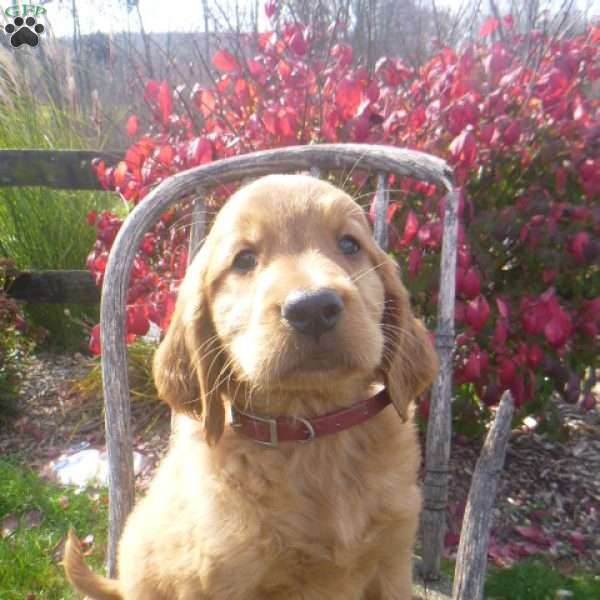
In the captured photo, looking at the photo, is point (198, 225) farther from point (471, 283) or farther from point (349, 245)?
point (471, 283)

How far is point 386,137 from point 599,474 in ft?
6.93

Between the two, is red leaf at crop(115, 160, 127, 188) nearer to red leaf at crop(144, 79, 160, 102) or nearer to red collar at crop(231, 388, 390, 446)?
red leaf at crop(144, 79, 160, 102)

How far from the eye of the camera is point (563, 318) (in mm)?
2521

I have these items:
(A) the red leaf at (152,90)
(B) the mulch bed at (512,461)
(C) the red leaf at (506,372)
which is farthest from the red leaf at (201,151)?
(B) the mulch bed at (512,461)

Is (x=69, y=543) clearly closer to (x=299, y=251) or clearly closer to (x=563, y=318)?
(x=299, y=251)

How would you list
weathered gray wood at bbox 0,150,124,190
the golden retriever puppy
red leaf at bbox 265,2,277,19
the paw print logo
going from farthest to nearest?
1. the paw print logo
2. weathered gray wood at bbox 0,150,124,190
3. red leaf at bbox 265,2,277,19
4. the golden retriever puppy

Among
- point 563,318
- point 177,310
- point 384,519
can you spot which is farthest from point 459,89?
point 384,519

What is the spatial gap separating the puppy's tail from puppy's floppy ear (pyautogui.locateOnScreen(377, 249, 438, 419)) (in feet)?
3.83

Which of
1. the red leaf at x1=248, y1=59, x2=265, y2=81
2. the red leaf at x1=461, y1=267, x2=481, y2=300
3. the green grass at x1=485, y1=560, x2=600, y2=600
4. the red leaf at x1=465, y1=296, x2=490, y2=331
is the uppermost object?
the red leaf at x1=248, y1=59, x2=265, y2=81

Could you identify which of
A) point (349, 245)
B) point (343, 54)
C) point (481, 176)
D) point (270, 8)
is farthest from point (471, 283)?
point (270, 8)

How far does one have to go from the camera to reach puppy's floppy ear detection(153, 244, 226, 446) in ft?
5.96

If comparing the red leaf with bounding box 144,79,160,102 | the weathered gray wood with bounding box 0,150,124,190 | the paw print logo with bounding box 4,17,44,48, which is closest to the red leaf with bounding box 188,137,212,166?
the red leaf with bounding box 144,79,160,102

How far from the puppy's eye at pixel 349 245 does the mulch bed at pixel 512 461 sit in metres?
1.69

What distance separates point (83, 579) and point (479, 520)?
1294mm
